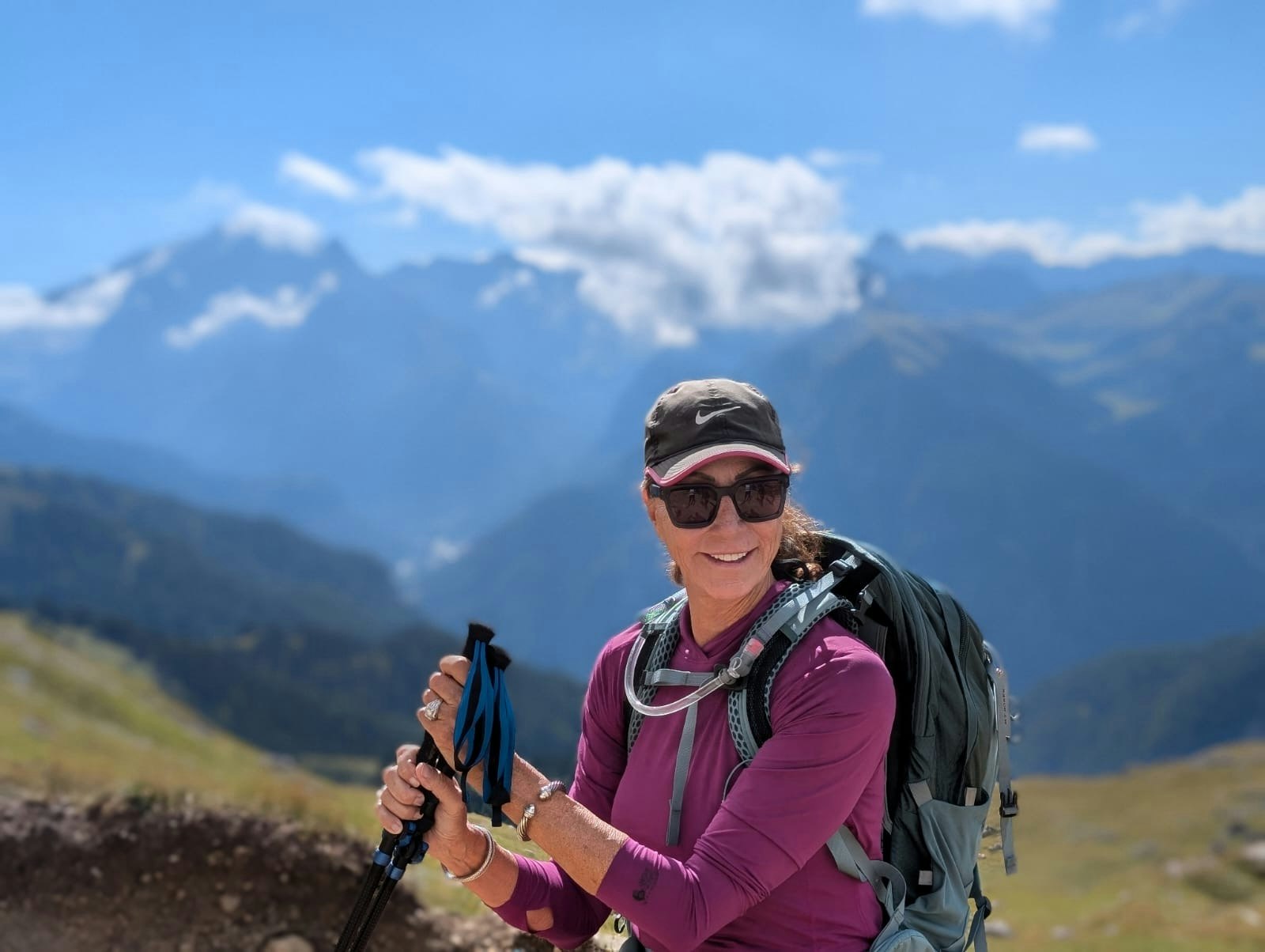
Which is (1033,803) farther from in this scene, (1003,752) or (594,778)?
(594,778)

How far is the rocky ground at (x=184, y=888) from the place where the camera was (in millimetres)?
7777

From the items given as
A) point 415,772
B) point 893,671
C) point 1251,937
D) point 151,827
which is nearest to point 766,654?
point 893,671

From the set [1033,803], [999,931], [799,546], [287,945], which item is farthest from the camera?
A: [1033,803]

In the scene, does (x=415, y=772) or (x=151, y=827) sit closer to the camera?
(x=415, y=772)

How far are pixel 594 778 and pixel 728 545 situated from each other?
45.1 inches

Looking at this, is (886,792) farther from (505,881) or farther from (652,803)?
(505,881)

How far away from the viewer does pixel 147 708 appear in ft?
241

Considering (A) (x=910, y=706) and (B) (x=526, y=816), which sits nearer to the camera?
(B) (x=526, y=816)

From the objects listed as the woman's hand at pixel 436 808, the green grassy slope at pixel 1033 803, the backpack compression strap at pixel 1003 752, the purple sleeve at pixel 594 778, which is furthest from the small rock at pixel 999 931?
the woman's hand at pixel 436 808

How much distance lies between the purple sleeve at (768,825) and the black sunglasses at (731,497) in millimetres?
647

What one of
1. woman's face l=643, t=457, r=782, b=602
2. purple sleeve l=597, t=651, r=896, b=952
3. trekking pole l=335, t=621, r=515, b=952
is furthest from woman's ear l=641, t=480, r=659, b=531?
purple sleeve l=597, t=651, r=896, b=952

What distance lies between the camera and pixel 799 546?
13.1 feet

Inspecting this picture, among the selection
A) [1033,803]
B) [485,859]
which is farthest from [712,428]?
[1033,803]

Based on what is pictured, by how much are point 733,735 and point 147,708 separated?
264ft
